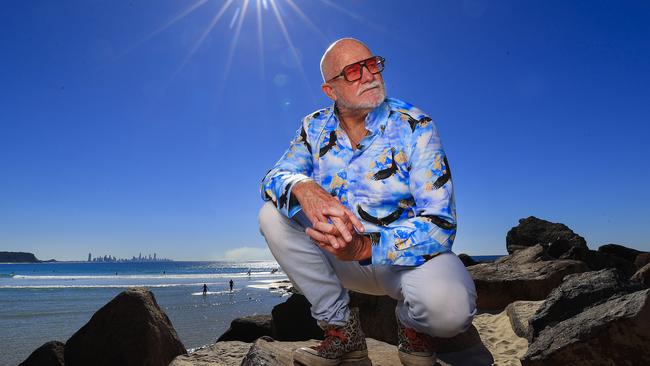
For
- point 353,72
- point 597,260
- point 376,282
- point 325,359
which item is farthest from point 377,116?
point 597,260

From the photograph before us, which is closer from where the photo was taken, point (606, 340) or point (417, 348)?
point (417, 348)

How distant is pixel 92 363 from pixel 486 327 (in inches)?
232

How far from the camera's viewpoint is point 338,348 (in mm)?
2660

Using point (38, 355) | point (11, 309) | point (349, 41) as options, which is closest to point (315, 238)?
point (349, 41)

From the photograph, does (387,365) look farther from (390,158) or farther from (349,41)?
(349,41)

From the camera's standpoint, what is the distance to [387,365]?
3014mm

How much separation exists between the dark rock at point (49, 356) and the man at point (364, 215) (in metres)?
7.24

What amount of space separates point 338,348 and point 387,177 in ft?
3.22

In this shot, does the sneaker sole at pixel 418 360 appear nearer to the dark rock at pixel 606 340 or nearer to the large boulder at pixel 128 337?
the dark rock at pixel 606 340

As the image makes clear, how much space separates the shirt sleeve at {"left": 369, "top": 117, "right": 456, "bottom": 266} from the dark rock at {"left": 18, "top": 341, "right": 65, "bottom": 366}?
7.89 metres

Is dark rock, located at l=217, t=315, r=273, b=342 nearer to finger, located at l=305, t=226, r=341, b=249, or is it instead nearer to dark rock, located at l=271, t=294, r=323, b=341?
dark rock, located at l=271, t=294, r=323, b=341

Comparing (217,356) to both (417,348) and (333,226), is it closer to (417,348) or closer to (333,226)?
(417,348)

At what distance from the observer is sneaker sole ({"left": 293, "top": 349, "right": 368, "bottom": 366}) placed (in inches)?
104

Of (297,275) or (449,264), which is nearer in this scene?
(449,264)
